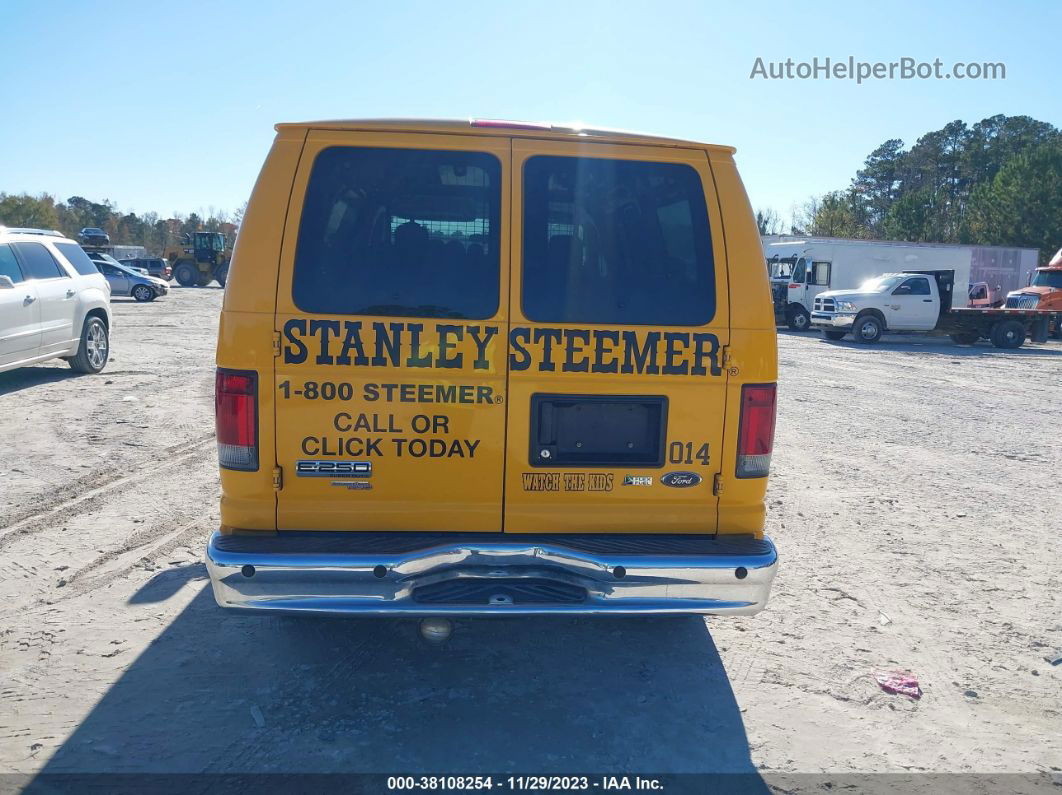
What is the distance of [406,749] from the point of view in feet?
10.2

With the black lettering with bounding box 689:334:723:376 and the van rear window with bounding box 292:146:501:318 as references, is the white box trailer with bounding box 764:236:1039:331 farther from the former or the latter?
the van rear window with bounding box 292:146:501:318

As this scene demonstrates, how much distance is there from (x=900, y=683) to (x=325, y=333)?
307 cm

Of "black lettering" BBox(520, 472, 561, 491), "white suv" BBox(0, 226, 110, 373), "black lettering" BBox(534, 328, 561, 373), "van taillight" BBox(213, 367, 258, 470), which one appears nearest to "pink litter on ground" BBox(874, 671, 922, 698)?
"black lettering" BBox(520, 472, 561, 491)

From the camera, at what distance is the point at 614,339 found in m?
3.31

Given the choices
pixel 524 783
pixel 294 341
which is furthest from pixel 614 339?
pixel 524 783

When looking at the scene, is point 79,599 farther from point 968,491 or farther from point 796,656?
point 968,491

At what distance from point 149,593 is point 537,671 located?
227 cm

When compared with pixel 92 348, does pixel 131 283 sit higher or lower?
higher

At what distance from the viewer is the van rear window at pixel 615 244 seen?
331cm

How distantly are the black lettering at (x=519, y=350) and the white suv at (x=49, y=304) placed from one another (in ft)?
26.8

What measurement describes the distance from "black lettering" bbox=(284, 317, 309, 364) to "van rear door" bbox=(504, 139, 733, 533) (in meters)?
0.84

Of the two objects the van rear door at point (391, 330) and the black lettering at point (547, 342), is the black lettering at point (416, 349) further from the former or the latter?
the black lettering at point (547, 342)

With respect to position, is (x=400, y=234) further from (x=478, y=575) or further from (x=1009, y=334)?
(x=1009, y=334)

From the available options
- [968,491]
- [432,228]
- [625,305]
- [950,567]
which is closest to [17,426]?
[432,228]
